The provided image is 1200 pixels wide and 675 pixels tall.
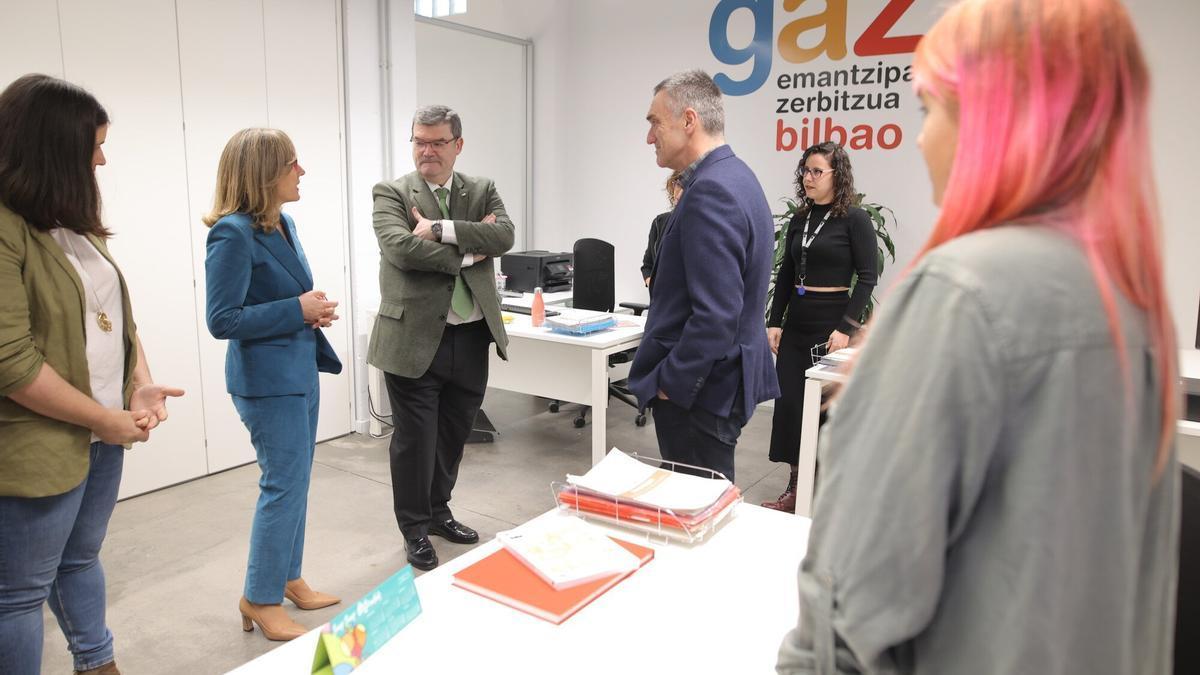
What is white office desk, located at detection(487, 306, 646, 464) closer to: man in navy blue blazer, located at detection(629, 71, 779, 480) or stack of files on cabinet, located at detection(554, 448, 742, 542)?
man in navy blue blazer, located at detection(629, 71, 779, 480)

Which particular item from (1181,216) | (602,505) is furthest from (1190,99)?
(602,505)

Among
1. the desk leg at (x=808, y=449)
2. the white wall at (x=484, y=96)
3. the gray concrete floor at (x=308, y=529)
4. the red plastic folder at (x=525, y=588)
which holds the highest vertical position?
the white wall at (x=484, y=96)

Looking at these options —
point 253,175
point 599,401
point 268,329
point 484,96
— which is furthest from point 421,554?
point 484,96

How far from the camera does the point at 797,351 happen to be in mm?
3590

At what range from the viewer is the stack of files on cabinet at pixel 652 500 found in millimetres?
1498

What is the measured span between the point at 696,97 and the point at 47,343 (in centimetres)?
167

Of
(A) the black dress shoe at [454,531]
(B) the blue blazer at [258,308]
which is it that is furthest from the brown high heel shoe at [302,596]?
(B) the blue blazer at [258,308]

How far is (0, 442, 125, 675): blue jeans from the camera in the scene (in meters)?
1.69

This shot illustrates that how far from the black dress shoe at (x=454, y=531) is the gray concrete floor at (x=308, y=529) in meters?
0.03

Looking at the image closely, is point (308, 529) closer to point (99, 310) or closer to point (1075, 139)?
point (99, 310)

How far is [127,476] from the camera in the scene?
3.65m

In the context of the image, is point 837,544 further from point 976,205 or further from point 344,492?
point 344,492

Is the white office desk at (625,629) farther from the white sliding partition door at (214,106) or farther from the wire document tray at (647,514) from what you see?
the white sliding partition door at (214,106)

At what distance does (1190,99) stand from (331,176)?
4.53 metres
